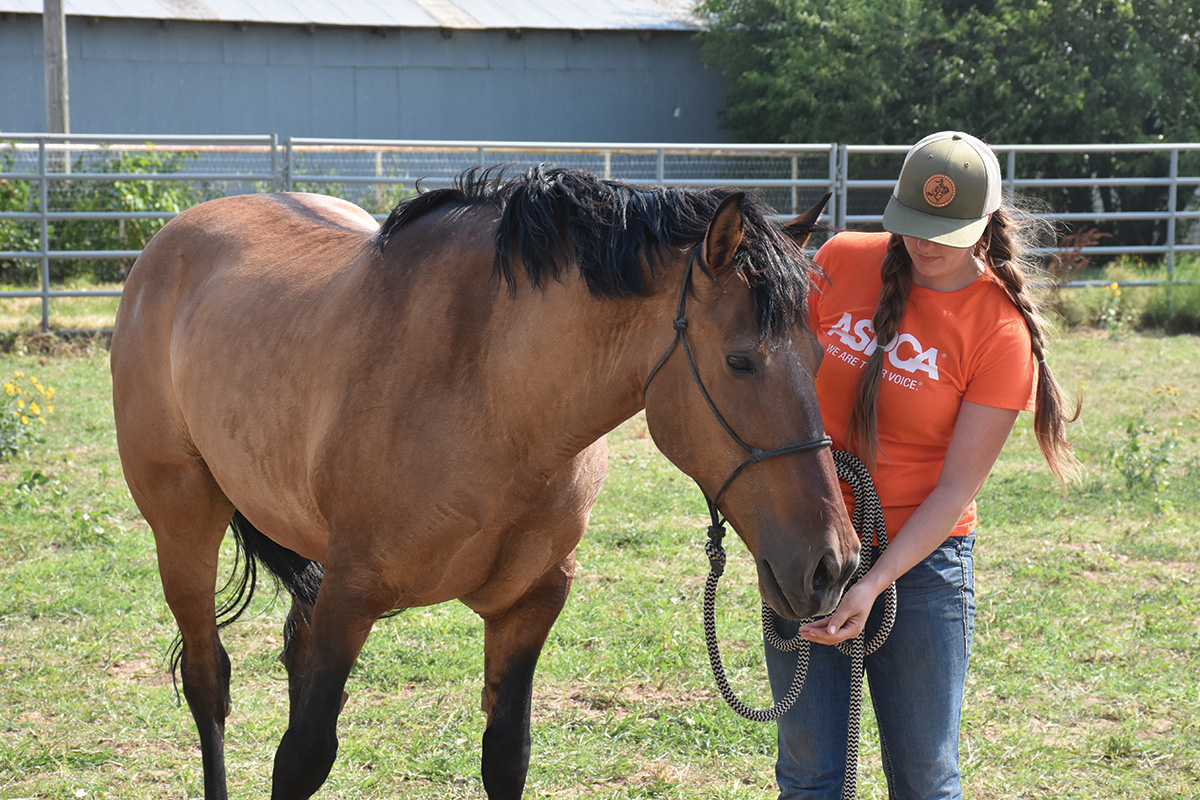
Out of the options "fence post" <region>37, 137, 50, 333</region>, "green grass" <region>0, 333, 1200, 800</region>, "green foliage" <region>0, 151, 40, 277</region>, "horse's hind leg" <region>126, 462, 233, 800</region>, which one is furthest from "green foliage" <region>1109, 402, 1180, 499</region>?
"green foliage" <region>0, 151, 40, 277</region>

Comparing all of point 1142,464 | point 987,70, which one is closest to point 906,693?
point 1142,464

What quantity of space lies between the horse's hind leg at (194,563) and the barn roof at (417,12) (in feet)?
52.7

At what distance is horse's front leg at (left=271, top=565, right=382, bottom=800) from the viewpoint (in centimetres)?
223

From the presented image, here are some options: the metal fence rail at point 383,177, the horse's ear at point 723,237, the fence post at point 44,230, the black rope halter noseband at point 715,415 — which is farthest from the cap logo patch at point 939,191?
the fence post at point 44,230

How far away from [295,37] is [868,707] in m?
17.4

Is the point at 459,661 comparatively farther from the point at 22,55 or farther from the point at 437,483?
the point at 22,55

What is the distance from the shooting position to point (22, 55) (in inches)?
644

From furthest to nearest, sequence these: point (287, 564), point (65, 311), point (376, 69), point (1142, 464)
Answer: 1. point (376, 69)
2. point (65, 311)
3. point (1142, 464)
4. point (287, 564)

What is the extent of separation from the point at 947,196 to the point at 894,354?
33 centimetres

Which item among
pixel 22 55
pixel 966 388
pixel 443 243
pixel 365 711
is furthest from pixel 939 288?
pixel 22 55

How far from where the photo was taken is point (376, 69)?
18.5m

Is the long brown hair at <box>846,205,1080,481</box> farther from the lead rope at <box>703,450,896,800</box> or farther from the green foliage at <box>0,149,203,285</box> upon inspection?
the green foliage at <box>0,149,203,285</box>

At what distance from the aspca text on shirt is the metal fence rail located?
17.1ft

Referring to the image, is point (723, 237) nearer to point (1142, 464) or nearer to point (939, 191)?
point (939, 191)
